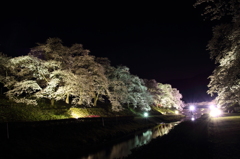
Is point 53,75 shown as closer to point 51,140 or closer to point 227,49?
point 51,140

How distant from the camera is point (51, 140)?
15312mm

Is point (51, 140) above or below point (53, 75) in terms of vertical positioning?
below

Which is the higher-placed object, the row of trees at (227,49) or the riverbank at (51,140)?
the row of trees at (227,49)

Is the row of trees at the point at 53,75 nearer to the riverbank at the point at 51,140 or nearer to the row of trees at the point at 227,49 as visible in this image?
the riverbank at the point at 51,140

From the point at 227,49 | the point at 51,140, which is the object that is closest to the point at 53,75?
the point at 51,140

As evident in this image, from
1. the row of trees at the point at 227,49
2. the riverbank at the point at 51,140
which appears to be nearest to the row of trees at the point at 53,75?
the riverbank at the point at 51,140

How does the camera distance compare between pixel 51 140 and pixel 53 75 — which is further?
pixel 53 75

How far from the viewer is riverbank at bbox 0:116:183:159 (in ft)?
40.0

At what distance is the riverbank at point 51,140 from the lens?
12195 millimetres

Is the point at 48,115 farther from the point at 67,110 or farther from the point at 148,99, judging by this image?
the point at 148,99

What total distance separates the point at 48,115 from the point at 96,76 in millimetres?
11797

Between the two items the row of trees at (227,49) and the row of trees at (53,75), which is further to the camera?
the row of trees at (53,75)

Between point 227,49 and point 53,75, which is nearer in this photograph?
point 227,49

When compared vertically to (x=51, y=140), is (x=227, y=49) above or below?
above
